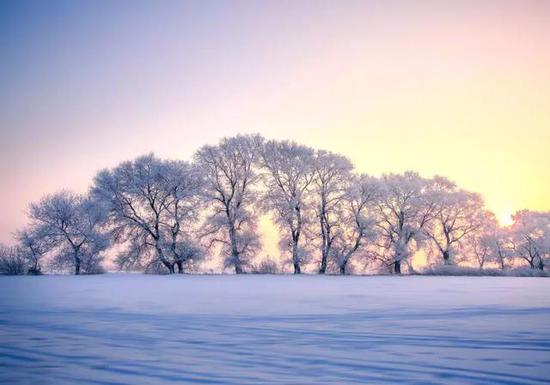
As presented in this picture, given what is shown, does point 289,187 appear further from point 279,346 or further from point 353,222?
point 279,346

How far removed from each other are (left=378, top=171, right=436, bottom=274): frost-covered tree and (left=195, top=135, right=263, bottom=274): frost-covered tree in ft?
41.7

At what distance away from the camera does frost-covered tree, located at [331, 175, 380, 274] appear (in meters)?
29.6

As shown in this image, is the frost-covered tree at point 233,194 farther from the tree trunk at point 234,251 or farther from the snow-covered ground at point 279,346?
the snow-covered ground at point 279,346

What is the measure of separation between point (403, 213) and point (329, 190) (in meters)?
10.1

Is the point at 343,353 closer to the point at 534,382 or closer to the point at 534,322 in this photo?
the point at 534,382

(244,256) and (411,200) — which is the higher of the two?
(411,200)

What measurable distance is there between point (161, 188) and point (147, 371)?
94.3 feet

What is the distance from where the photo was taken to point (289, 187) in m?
30.8

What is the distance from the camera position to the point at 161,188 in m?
30.3

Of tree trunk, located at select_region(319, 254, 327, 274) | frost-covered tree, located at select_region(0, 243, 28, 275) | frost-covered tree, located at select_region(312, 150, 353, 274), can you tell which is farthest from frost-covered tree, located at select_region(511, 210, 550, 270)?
frost-covered tree, located at select_region(0, 243, 28, 275)

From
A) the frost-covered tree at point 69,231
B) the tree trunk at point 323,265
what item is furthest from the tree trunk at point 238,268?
the frost-covered tree at point 69,231

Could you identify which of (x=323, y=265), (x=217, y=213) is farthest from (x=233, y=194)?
(x=323, y=265)

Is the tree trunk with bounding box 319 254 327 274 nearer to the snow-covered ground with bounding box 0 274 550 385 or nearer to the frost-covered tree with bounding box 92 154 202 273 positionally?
the frost-covered tree with bounding box 92 154 202 273

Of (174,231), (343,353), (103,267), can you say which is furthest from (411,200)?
(343,353)
